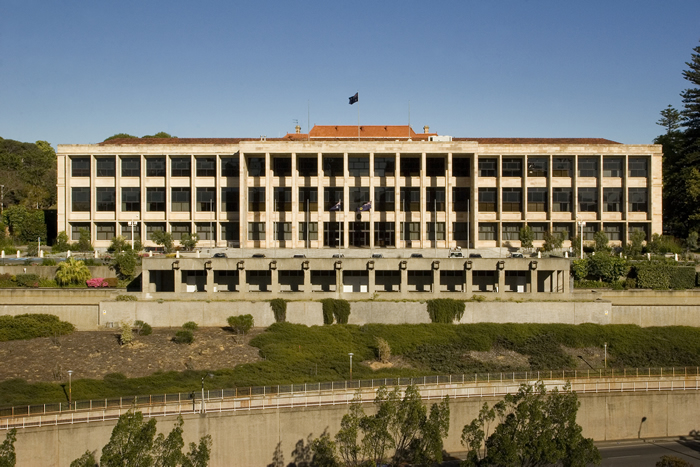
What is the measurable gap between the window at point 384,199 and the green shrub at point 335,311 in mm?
25787

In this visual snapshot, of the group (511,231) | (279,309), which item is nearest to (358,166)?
(511,231)

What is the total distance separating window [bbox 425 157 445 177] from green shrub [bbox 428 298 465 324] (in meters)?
28.6

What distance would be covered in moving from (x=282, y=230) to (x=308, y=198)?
17.8 ft

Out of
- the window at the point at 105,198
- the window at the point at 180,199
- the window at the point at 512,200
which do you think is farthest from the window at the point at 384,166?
the window at the point at 105,198

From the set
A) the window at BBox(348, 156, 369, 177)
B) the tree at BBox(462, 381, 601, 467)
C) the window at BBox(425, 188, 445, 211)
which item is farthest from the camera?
the window at BBox(425, 188, 445, 211)

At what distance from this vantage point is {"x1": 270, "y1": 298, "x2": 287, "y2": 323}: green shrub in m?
60.1

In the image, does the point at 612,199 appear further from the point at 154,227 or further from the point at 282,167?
the point at 154,227

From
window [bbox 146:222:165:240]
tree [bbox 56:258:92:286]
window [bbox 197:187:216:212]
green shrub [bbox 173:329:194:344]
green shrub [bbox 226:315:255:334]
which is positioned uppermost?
window [bbox 197:187:216:212]

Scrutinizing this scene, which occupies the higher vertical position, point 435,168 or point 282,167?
point 282,167

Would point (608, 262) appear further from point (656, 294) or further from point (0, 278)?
point (0, 278)

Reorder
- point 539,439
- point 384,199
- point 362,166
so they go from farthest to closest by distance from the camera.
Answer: point 362,166 < point 384,199 < point 539,439

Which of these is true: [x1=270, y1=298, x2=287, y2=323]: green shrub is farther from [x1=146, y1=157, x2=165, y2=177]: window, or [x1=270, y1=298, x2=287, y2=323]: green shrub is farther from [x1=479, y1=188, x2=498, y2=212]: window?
[x1=479, y1=188, x2=498, y2=212]: window

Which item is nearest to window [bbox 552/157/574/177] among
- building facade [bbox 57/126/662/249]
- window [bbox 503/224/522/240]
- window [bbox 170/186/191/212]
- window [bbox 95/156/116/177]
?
building facade [bbox 57/126/662/249]

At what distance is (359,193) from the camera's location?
84.4 meters
